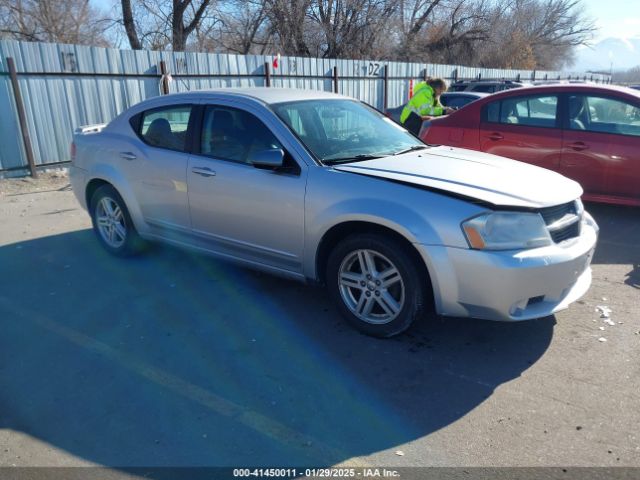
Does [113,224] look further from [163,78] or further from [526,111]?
[163,78]

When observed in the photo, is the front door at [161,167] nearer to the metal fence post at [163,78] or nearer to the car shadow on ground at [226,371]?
the car shadow on ground at [226,371]

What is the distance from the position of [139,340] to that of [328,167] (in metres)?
1.85

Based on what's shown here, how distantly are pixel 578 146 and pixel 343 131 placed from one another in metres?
3.50

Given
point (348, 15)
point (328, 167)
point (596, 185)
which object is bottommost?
point (596, 185)

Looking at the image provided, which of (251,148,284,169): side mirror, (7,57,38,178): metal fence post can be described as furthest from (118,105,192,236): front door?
(7,57,38,178): metal fence post

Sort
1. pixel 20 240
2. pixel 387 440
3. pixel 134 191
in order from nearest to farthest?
pixel 387 440
pixel 134 191
pixel 20 240

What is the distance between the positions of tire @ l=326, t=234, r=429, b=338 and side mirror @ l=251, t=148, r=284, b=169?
2.48 feet

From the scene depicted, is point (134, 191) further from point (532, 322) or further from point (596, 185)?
point (596, 185)

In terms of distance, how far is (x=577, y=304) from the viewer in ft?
13.9

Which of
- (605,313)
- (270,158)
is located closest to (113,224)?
(270,158)

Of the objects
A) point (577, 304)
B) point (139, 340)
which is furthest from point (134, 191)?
point (577, 304)

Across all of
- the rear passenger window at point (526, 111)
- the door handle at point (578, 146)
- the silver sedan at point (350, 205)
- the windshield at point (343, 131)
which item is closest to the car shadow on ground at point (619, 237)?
the door handle at point (578, 146)

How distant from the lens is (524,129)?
6.72 m

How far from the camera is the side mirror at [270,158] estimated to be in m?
3.84
